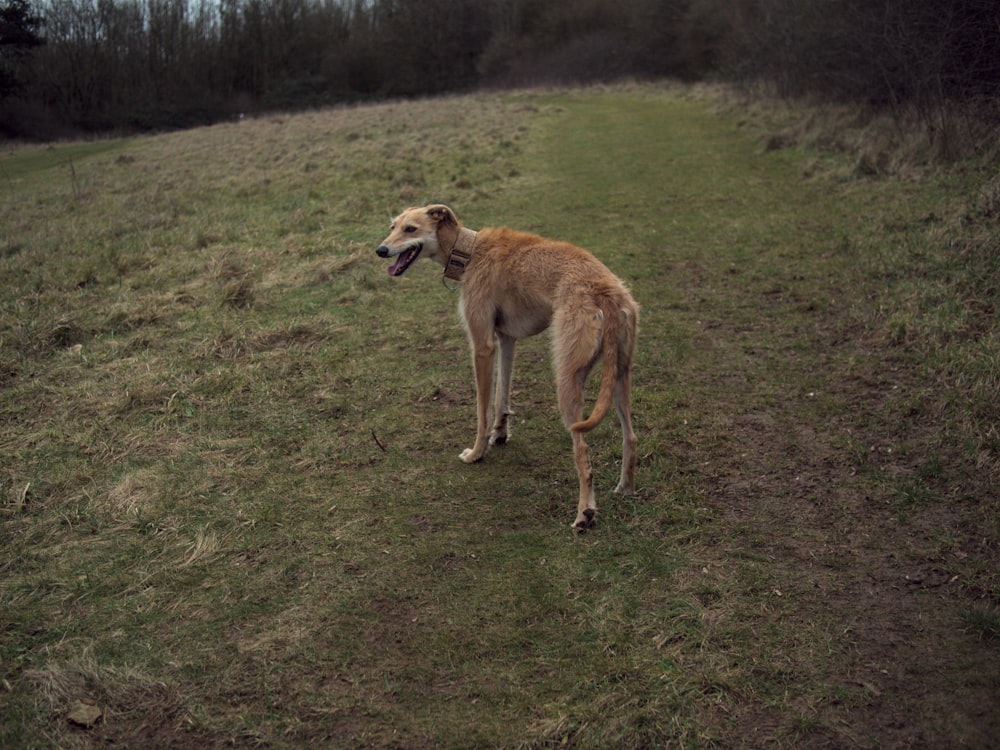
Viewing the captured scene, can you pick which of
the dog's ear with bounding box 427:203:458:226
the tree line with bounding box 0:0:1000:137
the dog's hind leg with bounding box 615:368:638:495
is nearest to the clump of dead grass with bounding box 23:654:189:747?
the dog's hind leg with bounding box 615:368:638:495

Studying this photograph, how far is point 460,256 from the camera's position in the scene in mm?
5156

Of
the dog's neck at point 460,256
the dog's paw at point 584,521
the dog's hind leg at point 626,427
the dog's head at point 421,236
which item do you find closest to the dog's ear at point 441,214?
the dog's head at point 421,236

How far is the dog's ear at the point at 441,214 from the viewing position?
206 inches

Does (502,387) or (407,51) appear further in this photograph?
(407,51)

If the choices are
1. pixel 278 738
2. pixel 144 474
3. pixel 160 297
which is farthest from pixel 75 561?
pixel 160 297

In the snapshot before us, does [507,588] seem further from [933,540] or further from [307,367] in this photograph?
[307,367]

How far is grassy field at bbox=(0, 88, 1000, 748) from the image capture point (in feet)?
9.94

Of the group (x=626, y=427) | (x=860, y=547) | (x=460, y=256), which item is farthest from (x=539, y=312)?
(x=860, y=547)

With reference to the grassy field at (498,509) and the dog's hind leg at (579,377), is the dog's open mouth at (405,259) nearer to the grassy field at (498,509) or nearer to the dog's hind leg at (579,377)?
the grassy field at (498,509)

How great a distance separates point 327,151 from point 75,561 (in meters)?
18.1

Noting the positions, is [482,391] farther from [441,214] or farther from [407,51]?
[407,51]

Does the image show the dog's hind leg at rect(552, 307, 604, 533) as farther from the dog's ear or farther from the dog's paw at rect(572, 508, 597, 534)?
the dog's ear

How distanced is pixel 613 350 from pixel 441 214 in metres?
1.81

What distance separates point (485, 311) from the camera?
4.93 m
